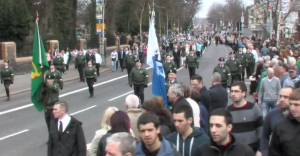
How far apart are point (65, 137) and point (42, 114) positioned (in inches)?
433

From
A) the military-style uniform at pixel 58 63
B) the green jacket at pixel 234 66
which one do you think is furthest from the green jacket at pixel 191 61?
the military-style uniform at pixel 58 63

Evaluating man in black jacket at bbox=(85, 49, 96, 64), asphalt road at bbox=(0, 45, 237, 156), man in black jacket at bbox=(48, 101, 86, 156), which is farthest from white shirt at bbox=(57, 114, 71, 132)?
man in black jacket at bbox=(85, 49, 96, 64)

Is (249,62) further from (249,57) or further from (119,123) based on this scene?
(119,123)

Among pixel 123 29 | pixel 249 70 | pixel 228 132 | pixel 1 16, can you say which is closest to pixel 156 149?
pixel 228 132

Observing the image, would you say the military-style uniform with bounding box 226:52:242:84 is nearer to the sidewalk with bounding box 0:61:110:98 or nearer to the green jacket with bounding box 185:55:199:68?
the green jacket with bounding box 185:55:199:68

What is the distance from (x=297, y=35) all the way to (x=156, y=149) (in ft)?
160

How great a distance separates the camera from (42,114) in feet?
60.1

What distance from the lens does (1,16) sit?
36438 mm

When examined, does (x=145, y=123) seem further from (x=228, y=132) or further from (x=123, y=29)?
(x=123, y=29)

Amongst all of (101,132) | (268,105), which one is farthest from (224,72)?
(101,132)

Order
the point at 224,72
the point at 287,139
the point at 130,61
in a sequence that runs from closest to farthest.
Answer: the point at 287,139 < the point at 224,72 < the point at 130,61

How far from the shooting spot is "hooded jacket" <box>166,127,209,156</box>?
5.89 m

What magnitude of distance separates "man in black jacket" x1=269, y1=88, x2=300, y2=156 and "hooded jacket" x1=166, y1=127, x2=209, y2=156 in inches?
29.9

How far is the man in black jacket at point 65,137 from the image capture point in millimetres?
7590
